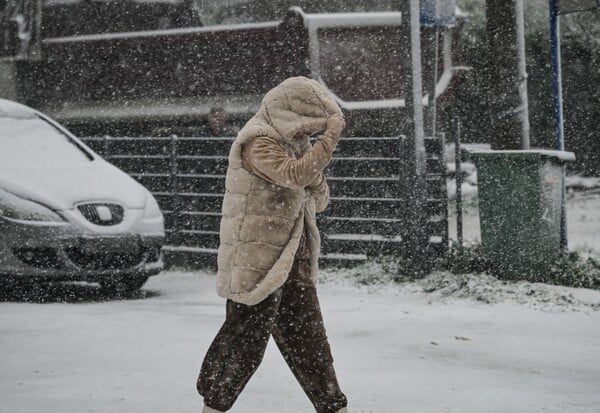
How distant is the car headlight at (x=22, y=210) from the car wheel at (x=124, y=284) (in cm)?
83

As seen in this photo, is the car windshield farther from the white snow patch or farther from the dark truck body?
the dark truck body

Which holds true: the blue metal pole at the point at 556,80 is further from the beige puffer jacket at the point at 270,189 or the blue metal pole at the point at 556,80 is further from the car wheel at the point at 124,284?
the beige puffer jacket at the point at 270,189

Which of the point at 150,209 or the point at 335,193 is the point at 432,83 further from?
the point at 150,209

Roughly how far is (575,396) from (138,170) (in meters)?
7.09

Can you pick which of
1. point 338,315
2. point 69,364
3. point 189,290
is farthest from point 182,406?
point 189,290

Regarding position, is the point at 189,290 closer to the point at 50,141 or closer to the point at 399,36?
the point at 50,141

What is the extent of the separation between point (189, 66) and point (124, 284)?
2663 millimetres

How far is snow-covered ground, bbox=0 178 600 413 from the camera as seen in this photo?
5.52m

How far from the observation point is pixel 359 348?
6.88 m

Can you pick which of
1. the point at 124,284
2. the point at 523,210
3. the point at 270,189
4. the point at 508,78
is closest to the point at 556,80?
the point at 508,78

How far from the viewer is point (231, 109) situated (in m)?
10.9

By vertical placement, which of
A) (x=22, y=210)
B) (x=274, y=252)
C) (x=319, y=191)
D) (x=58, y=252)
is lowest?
(x=58, y=252)

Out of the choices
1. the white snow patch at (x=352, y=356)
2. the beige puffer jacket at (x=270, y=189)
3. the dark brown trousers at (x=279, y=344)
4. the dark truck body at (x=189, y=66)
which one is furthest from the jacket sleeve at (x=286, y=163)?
the dark truck body at (x=189, y=66)

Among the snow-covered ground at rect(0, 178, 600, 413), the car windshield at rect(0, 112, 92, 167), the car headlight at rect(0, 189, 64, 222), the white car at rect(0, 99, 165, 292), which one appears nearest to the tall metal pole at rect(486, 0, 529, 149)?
the snow-covered ground at rect(0, 178, 600, 413)
